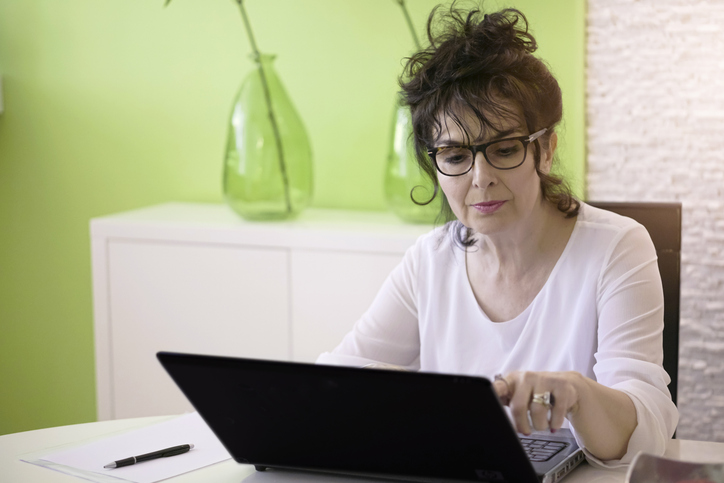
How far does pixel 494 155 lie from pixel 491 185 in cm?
5

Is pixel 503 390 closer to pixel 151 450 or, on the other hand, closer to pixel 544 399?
pixel 544 399

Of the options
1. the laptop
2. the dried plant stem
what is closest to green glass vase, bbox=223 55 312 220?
the dried plant stem

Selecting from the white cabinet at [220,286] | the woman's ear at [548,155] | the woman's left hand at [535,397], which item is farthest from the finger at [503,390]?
the white cabinet at [220,286]

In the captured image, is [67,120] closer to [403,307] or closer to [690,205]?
[403,307]

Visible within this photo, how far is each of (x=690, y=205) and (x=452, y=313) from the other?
96cm

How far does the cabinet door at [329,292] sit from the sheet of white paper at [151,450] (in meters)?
0.90

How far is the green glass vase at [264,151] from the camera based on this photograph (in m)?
2.25

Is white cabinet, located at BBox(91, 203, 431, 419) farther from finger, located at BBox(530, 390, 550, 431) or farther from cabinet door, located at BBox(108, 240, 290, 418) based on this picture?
finger, located at BBox(530, 390, 550, 431)

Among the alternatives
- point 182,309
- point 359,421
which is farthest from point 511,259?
point 182,309

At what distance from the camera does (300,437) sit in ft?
3.22

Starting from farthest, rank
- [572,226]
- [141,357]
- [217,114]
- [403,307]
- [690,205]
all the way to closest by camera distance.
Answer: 1. [217,114]
2. [141,357]
3. [690,205]
4. [403,307]
5. [572,226]

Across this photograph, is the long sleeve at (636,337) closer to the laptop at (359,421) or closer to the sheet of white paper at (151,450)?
the laptop at (359,421)

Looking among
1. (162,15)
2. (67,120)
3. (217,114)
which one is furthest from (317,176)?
(67,120)

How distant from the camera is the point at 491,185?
131cm
